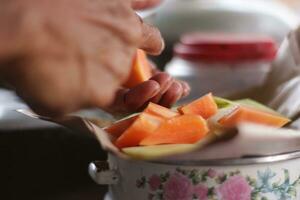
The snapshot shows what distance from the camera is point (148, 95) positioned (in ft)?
2.23

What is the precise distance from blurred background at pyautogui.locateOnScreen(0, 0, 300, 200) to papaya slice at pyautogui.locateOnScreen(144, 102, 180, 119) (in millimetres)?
99

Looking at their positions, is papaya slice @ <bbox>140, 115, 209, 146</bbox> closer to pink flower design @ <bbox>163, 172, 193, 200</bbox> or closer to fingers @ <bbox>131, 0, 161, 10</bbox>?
pink flower design @ <bbox>163, 172, 193, 200</bbox>

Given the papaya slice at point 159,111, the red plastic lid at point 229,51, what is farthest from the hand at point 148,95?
the red plastic lid at point 229,51

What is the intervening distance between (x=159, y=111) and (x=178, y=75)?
37cm

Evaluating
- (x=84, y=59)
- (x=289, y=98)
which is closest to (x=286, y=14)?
(x=289, y=98)

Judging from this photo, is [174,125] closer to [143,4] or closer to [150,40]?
[150,40]

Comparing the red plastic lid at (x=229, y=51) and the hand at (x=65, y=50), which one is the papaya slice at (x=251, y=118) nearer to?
the hand at (x=65, y=50)

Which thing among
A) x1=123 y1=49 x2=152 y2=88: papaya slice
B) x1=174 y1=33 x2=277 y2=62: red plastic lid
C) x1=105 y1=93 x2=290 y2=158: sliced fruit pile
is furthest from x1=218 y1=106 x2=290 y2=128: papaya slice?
x1=174 y1=33 x2=277 y2=62: red plastic lid

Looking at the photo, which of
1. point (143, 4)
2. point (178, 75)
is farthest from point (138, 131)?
point (178, 75)

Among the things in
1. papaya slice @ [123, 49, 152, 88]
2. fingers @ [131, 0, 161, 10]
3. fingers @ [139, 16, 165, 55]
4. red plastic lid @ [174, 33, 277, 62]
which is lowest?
red plastic lid @ [174, 33, 277, 62]

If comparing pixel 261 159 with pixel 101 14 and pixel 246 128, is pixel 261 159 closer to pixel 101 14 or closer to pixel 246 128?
pixel 246 128

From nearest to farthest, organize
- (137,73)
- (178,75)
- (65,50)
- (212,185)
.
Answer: (65,50)
(212,185)
(137,73)
(178,75)

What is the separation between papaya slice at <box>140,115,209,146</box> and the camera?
0.61 m

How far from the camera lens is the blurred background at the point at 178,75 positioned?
0.74m
